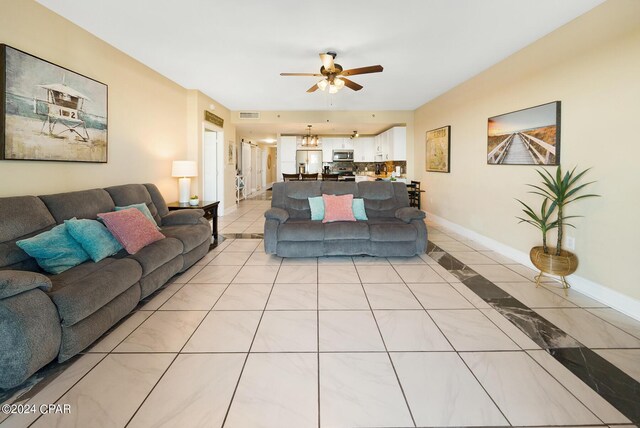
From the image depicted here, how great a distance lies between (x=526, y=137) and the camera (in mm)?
3355

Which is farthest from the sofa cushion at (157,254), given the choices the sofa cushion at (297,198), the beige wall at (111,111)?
the sofa cushion at (297,198)

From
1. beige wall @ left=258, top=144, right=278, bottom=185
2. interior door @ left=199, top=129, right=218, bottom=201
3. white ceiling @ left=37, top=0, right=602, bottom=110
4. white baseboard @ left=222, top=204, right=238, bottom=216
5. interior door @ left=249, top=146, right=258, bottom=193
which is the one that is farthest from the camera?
beige wall @ left=258, top=144, right=278, bottom=185

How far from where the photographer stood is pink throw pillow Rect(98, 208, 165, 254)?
98.4 inches

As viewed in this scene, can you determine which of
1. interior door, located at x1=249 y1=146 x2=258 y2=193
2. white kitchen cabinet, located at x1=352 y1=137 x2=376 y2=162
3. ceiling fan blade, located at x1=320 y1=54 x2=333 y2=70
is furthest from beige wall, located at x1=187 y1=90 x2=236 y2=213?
interior door, located at x1=249 y1=146 x2=258 y2=193

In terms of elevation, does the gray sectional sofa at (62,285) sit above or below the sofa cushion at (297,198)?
below

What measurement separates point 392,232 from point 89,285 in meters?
2.88

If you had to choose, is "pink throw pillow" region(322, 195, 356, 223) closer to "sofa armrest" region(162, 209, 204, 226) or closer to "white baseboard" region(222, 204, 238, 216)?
"sofa armrest" region(162, 209, 204, 226)

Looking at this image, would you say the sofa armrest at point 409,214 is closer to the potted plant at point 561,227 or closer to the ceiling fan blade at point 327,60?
the potted plant at point 561,227

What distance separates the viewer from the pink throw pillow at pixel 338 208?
3822mm

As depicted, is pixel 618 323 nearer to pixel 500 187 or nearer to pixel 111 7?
pixel 500 187

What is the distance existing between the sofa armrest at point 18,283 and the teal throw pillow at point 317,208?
278 cm

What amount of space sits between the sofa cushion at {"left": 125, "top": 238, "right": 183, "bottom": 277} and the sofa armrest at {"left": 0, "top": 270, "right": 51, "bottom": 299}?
77 cm

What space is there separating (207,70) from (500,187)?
4459 mm

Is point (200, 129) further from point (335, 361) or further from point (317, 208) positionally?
point (335, 361)
